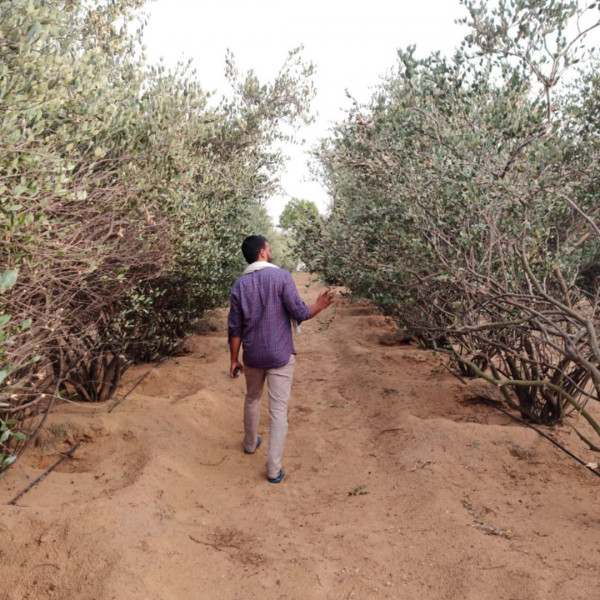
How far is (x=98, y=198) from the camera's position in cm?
509

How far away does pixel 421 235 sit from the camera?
607 centimetres

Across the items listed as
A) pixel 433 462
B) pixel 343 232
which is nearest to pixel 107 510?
pixel 433 462

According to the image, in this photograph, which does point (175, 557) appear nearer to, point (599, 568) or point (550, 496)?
point (599, 568)

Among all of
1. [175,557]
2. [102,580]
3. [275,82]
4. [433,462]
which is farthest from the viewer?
[275,82]

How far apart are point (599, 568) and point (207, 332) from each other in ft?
36.0

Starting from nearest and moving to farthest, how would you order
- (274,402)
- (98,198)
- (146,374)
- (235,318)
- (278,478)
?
1. (98,198)
2. (278,478)
3. (274,402)
4. (235,318)
5. (146,374)

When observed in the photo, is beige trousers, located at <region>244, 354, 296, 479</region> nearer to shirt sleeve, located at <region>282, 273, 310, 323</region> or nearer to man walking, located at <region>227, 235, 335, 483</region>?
man walking, located at <region>227, 235, 335, 483</region>

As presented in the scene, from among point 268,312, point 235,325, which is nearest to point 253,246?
point 268,312

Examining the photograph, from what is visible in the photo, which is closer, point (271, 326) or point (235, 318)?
point (271, 326)

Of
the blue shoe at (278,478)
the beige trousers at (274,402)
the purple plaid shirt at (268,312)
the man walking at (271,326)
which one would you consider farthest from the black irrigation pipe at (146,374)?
the blue shoe at (278,478)

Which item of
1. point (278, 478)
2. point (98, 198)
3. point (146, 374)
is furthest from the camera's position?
point (146, 374)

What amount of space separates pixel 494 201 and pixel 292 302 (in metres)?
2.23

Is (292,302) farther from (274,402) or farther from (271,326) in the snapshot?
(274,402)

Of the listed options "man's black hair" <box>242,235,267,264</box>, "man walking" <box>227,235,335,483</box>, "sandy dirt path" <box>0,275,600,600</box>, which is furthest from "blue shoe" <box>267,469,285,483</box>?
"man's black hair" <box>242,235,267,264</box>
